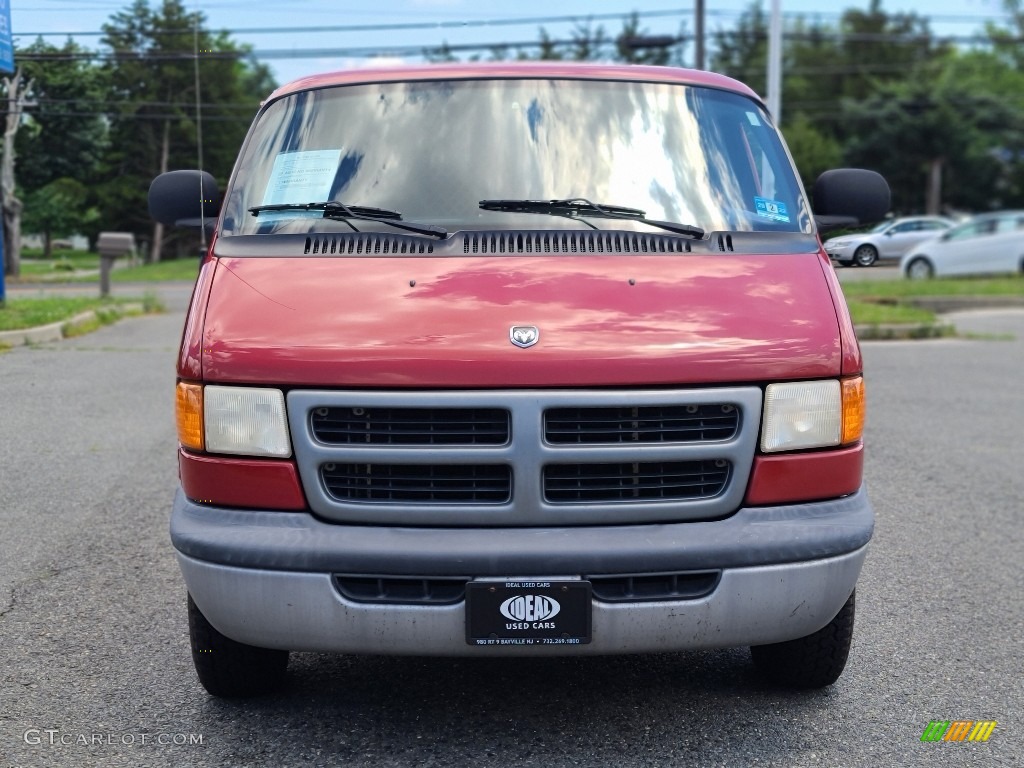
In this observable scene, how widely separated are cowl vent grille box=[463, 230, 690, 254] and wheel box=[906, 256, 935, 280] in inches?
970

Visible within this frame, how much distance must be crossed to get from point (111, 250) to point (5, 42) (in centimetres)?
1162

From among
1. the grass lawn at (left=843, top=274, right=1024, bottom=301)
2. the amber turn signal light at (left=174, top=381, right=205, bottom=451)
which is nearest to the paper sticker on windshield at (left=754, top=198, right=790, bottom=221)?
the amber turn signal light at (left=174, top=381, right=205, bottom=451)

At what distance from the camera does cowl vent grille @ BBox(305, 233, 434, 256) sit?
3713 millimetres

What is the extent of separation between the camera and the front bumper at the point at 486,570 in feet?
10.3

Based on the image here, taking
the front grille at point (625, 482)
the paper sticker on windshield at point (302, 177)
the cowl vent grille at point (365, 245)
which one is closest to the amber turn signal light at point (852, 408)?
the front grille at point (625, 482)

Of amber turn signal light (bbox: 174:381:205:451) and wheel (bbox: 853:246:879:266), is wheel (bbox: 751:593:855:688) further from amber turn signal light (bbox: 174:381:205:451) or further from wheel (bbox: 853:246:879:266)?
amber turn signal light (bbox: 174:381:205:451)

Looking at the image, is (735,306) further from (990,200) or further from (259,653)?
(990,200)

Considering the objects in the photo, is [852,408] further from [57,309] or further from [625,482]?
[57,309]

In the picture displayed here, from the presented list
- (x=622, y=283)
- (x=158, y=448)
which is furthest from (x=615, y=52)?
(x=622, y=283)

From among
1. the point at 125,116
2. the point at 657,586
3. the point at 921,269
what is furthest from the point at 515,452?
the point at 921,269

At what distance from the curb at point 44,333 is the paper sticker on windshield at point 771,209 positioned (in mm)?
8988

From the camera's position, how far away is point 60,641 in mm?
4270

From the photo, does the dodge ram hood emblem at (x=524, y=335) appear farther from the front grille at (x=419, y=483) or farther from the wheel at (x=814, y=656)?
the wheel at (x=814, y=656)

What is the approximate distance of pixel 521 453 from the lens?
3.19m
